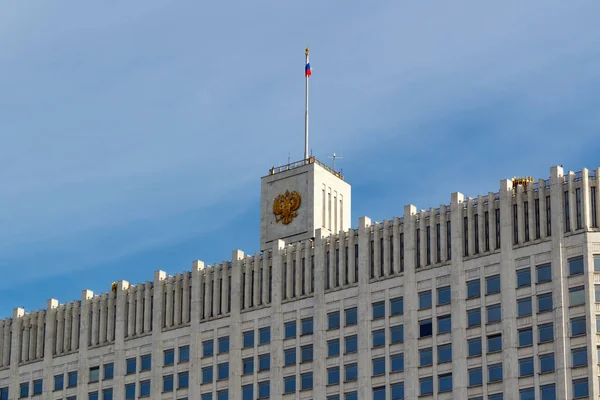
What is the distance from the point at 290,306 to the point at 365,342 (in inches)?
404

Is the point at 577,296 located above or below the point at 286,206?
below

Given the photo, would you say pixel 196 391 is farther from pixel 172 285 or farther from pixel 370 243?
pixel 370 243

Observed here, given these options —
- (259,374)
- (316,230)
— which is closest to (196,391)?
(259,374)

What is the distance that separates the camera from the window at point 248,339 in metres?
162

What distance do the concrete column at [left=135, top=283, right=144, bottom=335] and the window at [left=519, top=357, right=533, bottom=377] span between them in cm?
4508

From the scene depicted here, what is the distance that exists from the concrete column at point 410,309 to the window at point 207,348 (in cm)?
2257

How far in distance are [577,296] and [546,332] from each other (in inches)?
155

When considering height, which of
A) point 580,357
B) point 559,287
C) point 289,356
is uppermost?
point 559,287

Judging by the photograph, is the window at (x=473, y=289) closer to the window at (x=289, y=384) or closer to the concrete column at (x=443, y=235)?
the concrete column at (x=443, y=235)

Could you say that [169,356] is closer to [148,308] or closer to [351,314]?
[148,308]

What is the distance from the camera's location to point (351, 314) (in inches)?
6102

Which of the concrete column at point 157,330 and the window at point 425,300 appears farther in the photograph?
the concrete column at point 157,330

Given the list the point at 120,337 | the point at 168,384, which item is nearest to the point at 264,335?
the point at 168,384

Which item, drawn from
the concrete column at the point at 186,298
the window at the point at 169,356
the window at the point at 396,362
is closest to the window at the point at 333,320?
the window at the point at 396,362
